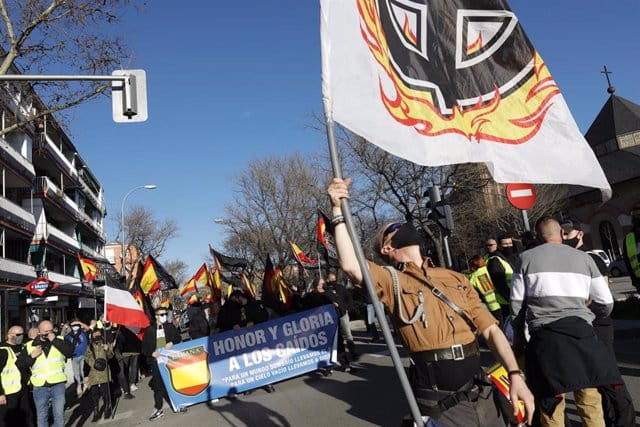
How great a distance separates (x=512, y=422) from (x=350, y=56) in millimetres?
2241

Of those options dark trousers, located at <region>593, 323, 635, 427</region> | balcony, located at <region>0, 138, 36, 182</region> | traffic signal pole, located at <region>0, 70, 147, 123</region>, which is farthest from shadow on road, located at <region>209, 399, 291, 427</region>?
balcony, located at <region>0, 138, 36, 182</region>

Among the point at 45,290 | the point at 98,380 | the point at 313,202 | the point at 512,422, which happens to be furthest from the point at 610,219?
the point at 512,422

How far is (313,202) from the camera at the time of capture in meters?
39.6

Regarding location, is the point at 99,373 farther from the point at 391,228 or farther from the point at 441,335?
the point at 441,335

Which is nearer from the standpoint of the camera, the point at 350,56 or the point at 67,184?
the point at 350,56

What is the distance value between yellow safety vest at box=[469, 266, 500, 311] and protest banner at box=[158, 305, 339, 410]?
Answer: 12.7ft

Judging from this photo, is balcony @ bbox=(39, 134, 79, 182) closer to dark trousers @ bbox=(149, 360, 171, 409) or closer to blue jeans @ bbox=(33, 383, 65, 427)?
dark trousers @ bbox=(149, 360, 171, 409)

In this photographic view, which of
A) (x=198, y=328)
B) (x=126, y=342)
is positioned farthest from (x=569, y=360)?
(x=126, y=342)

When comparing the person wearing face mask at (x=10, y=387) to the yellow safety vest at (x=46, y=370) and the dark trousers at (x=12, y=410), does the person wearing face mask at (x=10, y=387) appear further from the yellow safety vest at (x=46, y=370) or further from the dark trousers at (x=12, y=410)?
the yellow safety vest at (x=46, y=370)

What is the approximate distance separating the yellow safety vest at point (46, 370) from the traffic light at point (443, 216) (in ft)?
24.4

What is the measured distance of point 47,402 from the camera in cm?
830

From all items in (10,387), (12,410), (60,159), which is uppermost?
(60,159)

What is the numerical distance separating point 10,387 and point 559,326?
304 inches

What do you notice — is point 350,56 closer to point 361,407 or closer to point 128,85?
point 361,407
